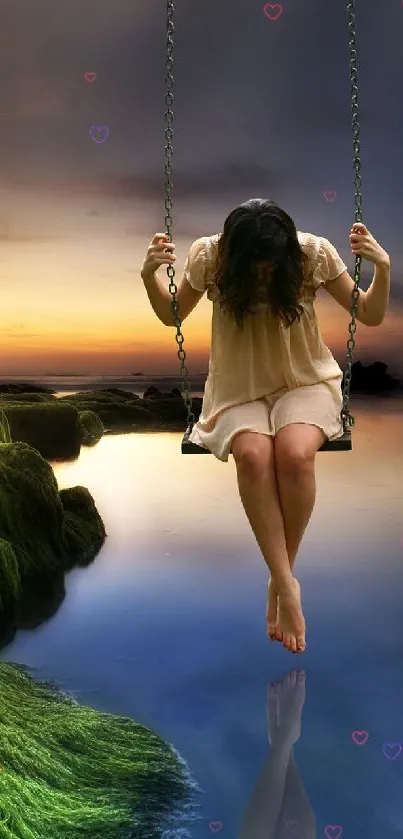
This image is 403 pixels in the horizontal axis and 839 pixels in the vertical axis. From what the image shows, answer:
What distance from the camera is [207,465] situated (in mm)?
37094

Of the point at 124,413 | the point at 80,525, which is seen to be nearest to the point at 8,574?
the point at 80,525

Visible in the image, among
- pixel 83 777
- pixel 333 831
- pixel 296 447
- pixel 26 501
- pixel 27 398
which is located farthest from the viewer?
pixel 27 398

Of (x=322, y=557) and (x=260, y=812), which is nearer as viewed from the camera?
(x=260, y=812)

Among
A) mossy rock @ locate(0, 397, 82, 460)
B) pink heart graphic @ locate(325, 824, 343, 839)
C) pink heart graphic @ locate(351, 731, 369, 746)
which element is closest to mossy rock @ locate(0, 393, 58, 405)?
mossy rock @ locate(0, 397, 82, 460)

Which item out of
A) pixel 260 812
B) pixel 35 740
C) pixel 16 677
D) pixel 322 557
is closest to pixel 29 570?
pixel 16 677

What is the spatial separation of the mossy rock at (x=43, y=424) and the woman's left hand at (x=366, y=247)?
11355 mm

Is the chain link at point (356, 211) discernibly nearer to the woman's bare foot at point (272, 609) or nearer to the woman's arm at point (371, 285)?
the woman's arm at point (371, 285)

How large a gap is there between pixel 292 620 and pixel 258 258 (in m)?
1.08

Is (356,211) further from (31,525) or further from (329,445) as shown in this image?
(31,525)

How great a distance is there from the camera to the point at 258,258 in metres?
2.76

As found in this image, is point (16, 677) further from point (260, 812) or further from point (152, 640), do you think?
point (152, 640)

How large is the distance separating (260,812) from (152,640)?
30.2 ft

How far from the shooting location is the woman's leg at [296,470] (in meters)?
2.74

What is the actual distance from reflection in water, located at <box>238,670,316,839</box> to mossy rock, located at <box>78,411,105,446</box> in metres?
5.97
